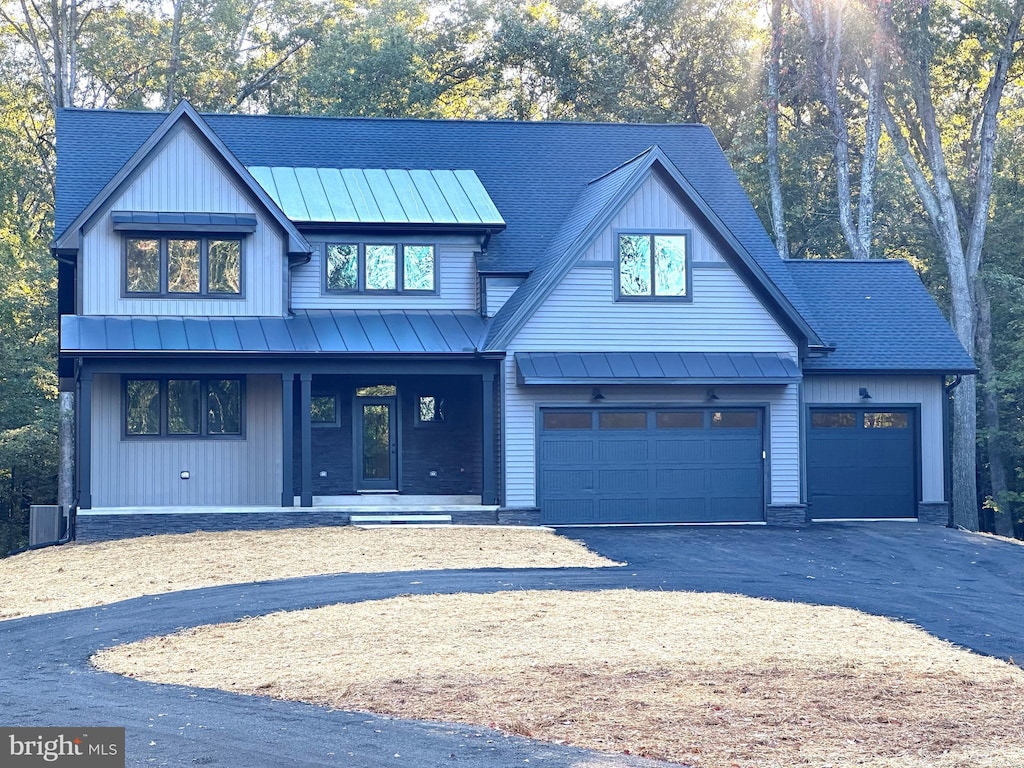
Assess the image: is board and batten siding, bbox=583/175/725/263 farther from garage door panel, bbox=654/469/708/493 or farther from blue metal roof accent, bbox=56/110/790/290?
garage door panel, bbox=654/469/708/493

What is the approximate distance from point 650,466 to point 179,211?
371 inches


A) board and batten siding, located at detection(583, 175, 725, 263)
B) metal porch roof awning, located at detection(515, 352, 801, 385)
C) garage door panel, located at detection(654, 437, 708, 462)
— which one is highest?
board and batten siding, located at detection(583, 175, 725, 263)

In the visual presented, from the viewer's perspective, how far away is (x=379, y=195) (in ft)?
84.3

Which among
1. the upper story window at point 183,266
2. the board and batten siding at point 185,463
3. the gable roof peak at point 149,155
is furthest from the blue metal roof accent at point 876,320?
the upper story window at point 183,266

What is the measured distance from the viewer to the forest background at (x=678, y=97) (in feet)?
116

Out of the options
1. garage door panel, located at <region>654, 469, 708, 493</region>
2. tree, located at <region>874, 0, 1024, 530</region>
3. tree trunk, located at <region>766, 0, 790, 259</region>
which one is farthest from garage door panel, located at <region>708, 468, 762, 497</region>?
tree trunk, located at <region>766, 0, 790, 259</region>

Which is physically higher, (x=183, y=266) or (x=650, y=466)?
(x=183, y=266)

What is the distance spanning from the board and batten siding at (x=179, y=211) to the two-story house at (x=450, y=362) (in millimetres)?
37

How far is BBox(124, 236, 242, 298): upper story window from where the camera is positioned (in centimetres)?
2355

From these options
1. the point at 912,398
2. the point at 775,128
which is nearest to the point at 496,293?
the point at 912,398

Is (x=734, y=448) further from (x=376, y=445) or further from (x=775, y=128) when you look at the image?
(x=775, y=128)

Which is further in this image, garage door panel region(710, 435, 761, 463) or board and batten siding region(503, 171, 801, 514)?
garage door panel region(710, 435, 761, 463)

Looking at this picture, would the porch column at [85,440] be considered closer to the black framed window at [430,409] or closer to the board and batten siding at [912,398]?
the black framed window at [430,409]

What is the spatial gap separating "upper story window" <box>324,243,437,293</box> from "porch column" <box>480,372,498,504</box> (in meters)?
2.50
